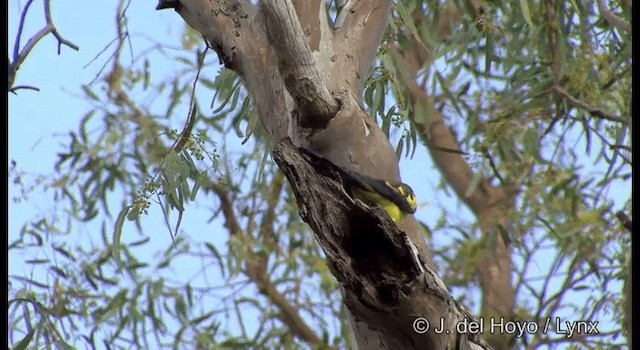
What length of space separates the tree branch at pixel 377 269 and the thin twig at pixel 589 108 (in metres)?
1.21

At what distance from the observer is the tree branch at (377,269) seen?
182cm

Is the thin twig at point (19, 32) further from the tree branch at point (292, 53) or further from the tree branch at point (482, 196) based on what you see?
the tree branch at point (482, 196)

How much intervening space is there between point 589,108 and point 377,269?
150 cm

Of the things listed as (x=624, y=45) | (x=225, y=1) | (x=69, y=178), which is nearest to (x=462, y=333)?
(x=225, y=1)

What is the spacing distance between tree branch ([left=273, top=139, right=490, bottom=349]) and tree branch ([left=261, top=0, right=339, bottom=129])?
20cm

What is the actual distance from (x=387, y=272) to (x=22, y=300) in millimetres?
1342

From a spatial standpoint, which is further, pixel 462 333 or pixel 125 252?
pixel 125 252

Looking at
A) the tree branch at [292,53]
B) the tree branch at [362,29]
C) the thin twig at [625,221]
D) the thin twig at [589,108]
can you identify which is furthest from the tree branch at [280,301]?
the tree branch at [292,53]

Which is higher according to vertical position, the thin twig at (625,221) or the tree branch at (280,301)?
the tree branch at (280,301)

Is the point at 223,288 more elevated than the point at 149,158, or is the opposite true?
the point at 149,158

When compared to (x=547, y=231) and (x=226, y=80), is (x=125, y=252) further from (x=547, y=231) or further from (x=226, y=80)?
(x=547, y=231)

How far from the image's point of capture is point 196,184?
2.61 meters

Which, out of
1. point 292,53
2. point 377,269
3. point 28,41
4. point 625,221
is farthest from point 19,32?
point 625,221

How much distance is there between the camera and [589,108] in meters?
3.13
